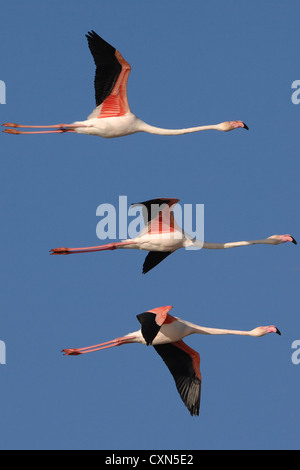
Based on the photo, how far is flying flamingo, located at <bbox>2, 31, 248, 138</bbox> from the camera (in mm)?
29656

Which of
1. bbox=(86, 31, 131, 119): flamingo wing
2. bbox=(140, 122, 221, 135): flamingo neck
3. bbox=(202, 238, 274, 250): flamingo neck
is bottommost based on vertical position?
bbox=(202, 238, 274, 250): flamingo neck

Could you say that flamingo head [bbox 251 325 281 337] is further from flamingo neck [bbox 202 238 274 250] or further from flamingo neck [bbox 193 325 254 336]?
flamingo neck [bbox 202 238 274 250]

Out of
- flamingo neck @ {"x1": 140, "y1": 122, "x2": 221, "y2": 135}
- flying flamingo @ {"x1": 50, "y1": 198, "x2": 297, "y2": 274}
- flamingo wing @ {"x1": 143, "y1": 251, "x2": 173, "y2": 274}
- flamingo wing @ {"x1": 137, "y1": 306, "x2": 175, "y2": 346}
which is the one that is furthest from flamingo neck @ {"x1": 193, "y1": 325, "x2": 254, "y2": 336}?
flamingo neck @ {"x1": 140, "y1": 122, "x2": 221, "y2": 135}

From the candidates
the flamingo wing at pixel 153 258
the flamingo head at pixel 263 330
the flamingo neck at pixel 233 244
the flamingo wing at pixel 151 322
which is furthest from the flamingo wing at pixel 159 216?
the flamingo head at pixel 263 330

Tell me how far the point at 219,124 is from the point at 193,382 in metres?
5.89

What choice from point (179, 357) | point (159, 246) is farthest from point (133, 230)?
point (179, 357)

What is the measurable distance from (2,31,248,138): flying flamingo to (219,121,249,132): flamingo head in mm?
1969

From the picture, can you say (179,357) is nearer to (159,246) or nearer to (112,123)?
(159,246)

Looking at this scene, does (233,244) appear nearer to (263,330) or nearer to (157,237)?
(263,330)

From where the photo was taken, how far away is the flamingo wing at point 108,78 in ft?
97.2

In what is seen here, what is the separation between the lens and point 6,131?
30.3 m

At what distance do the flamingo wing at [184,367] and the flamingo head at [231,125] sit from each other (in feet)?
16.2

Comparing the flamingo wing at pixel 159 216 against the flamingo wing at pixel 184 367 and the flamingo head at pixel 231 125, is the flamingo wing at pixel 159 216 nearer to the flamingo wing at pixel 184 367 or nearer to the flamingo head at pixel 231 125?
the flamingo head at pixel 231 125

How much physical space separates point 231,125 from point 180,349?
17.0ft
